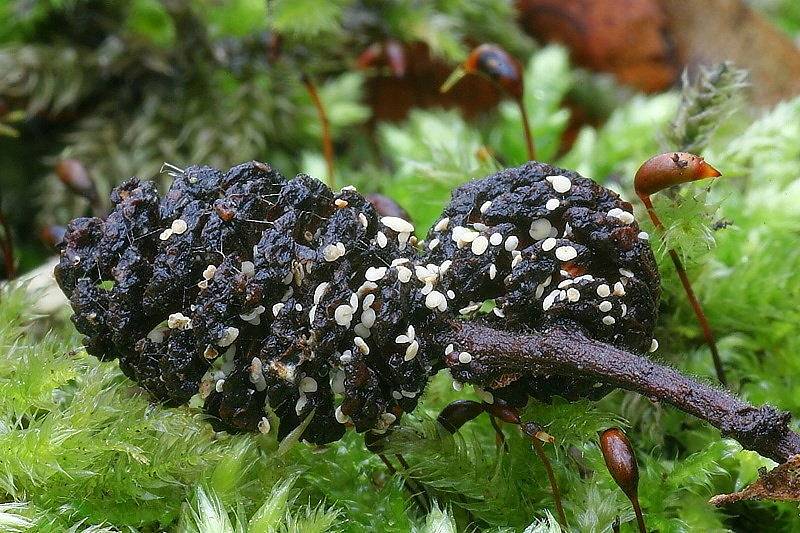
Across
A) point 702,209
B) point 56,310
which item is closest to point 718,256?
point 702,209

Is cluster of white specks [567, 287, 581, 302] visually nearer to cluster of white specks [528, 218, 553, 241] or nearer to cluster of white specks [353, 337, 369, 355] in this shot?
cluster of white specks [528, 218, 553, 241]

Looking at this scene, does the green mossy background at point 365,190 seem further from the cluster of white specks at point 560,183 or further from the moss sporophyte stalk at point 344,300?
the cluster of white specks at point 560,183

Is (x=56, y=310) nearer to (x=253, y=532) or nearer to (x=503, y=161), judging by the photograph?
(x=253, y=532)

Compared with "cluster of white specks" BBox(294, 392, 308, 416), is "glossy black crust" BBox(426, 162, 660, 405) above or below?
above

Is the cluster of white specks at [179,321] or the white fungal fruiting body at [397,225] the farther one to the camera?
the white fungal fruiting body at [397,225]

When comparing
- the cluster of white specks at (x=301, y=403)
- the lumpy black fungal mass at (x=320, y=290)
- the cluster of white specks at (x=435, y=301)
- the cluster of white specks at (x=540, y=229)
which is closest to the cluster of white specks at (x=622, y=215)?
the lumpy black fungal mass at (x=320, y=290)

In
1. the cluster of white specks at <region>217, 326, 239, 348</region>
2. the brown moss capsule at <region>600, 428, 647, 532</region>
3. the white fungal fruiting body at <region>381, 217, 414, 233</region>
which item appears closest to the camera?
the brown moss capsule at <region>600, 428, 647, 532</region>

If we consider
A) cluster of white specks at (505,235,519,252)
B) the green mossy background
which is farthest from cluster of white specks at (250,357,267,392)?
cluster of white specks at (505,235,519,252)

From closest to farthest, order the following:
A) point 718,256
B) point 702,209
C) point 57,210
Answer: point 702,209 → point 718,256 → point 57,210

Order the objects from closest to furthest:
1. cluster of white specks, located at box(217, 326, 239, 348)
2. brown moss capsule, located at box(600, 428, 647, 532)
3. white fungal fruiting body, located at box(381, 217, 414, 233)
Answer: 1. brown moss capsule, located at box(600, 428, 647, 532)
2. cluster of white specks, located at box(217, 326, 239, 348)
3. white fungal fruiting body, located at box(381, 217, 414, 233)
